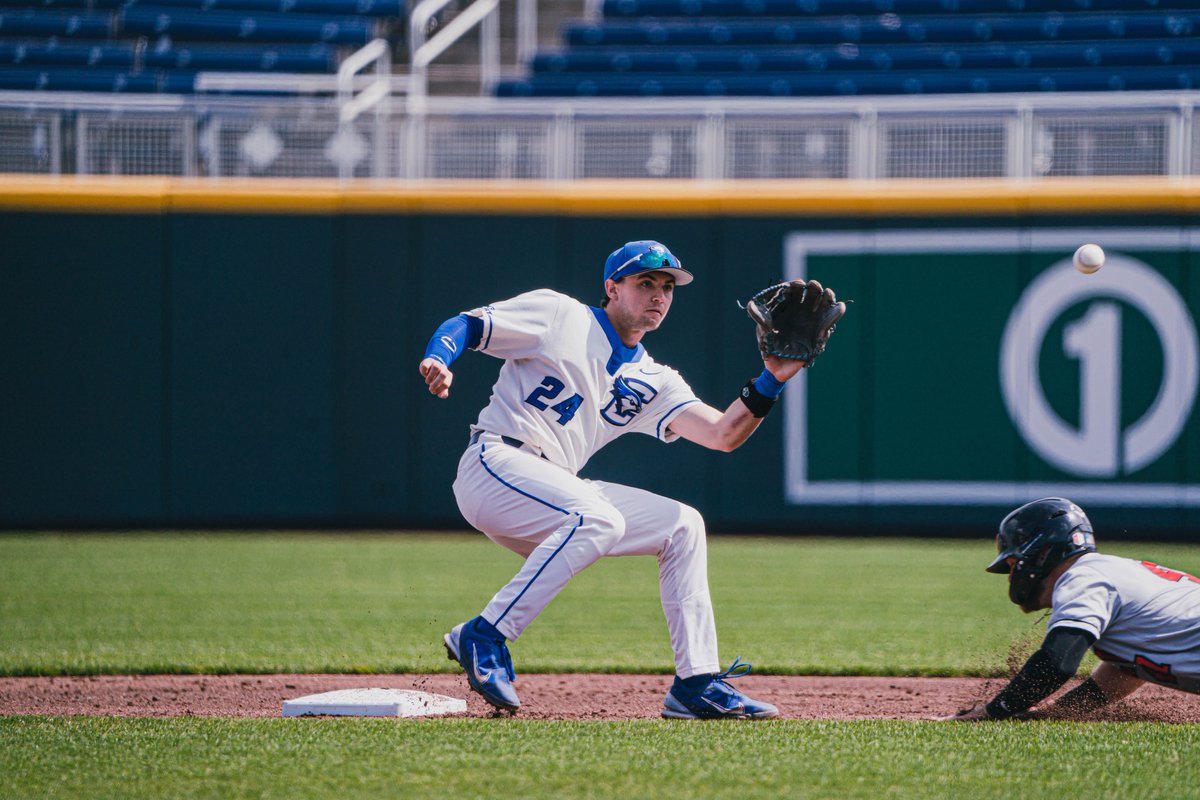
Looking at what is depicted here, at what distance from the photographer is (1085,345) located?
34.4 feet

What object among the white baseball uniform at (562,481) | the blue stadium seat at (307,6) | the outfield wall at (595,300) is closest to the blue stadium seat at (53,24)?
the blue stadium seat at (307,6)

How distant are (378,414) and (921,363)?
4508mm

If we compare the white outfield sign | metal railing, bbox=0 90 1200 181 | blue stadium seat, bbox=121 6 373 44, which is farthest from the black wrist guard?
blue stadium seat, bbox=121 6 373 44

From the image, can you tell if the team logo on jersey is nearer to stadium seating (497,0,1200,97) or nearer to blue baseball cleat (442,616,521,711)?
blue baseball cleat (442,616,521,711)

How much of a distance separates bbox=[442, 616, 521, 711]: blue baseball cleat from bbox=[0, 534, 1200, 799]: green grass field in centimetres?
10

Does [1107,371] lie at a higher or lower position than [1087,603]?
higher

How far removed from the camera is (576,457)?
476 cm

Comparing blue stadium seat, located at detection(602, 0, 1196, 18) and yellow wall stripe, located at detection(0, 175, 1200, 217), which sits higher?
blue stadium seat, located at detection(602, 0, 1196, 18)

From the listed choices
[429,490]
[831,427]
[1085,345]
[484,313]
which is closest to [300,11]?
[429,490]

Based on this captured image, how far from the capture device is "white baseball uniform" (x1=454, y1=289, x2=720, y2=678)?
4.34m

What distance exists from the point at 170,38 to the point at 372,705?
1143 cm

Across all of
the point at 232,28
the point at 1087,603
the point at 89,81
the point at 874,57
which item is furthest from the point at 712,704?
the point at 232,28

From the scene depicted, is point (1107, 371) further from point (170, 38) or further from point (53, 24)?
point (53, 24)

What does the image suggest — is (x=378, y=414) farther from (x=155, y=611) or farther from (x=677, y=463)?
(x=155, y=611)
